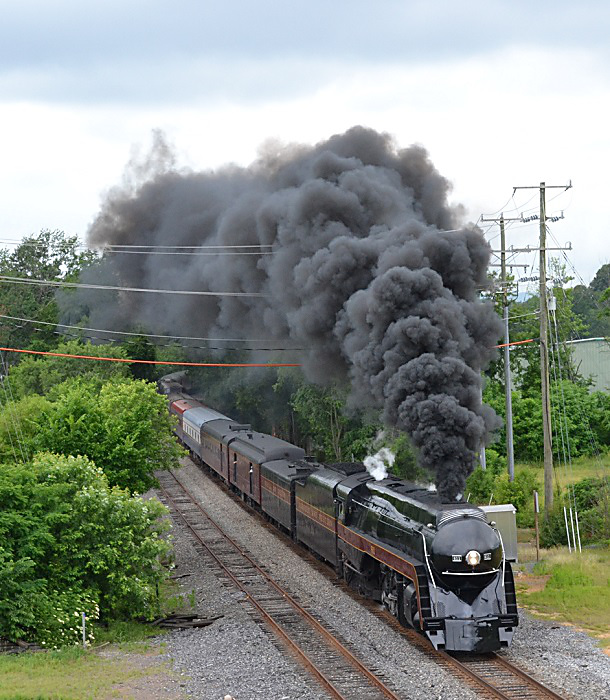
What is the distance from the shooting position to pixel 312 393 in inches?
1490

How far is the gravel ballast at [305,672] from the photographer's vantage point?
12914mm

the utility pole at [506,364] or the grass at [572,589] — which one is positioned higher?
the utility pole at [506,364]

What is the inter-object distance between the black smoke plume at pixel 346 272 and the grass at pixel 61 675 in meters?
6.29

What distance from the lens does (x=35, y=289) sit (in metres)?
67.4

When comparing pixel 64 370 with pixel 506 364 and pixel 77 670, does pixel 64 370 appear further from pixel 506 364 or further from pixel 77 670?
pixel 77 670

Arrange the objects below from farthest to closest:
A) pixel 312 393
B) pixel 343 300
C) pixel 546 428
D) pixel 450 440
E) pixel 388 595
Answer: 1. pixel 312 393
2. pixel 546 428
3. pixel 343 300
4. pixel 388 595
5. pixel 450 440

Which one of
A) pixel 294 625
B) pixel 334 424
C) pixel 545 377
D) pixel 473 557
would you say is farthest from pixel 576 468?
pixel 473 557

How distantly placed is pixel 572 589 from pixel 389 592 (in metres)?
4.77

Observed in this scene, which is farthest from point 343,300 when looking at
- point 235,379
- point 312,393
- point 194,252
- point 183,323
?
point 235,379

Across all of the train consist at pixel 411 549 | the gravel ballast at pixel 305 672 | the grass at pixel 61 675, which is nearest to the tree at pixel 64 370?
the train consist at pixel 411 549

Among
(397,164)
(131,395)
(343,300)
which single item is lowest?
(131,395)

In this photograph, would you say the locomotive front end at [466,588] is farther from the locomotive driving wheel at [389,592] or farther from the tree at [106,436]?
the tree at [106,436]

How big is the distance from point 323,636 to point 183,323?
19.9 metres

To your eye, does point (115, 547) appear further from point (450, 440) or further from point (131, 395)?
point (131, 395)
